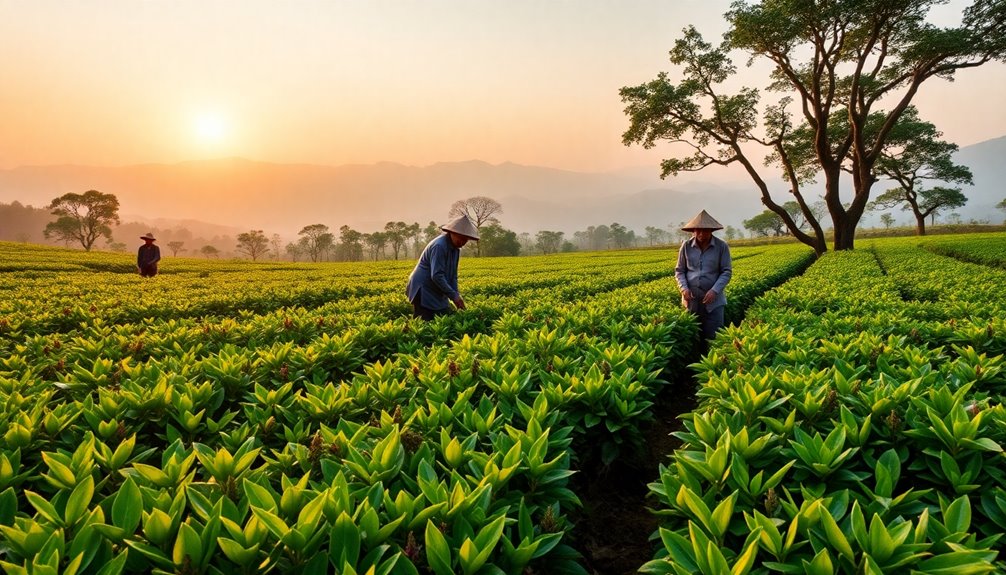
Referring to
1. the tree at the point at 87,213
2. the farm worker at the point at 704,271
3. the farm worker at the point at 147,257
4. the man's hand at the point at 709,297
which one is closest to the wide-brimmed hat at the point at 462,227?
the farm worker at the point at 704,271

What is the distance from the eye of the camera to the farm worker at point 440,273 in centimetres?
633

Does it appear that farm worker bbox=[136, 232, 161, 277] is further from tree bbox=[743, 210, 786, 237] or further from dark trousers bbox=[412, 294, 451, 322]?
tree bbox=[743, 210, 786, 237]

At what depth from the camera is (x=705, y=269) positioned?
22.7ft

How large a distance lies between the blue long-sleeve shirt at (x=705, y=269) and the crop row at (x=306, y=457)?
2828 millimetres

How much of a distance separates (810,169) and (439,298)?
36628 mm

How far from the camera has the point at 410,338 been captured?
5.36 metres

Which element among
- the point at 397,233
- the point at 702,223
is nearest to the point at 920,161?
the point at 702,223

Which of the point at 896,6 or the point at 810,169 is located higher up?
the point at 896,6

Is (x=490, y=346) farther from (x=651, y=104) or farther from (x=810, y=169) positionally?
(x=810, y=169)

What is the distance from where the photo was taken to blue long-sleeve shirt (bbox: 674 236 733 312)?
676 centimetres

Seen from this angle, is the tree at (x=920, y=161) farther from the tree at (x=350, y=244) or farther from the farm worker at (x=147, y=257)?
the tree at (x=350, y=244)

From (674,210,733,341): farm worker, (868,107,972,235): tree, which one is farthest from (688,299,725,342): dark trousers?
(868,107,972,235): tree

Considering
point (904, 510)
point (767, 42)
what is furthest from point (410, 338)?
point (767, 42)

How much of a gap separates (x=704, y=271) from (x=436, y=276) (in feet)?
13.1
